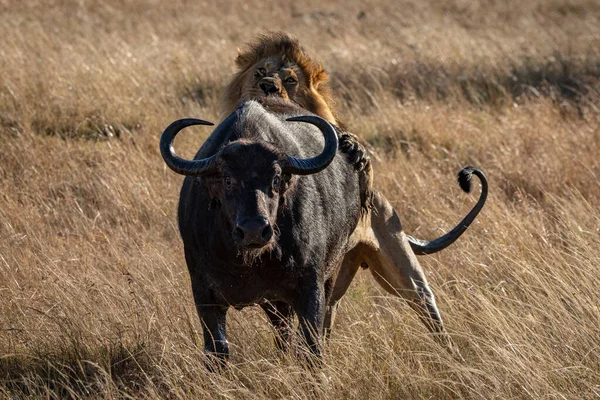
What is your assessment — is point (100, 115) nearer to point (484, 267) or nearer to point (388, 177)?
point (388, 177)

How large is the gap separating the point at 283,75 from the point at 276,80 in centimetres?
21

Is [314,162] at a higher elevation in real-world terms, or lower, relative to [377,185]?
higher

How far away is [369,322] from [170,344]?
111cm

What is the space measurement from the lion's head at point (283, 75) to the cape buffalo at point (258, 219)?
0.90 m

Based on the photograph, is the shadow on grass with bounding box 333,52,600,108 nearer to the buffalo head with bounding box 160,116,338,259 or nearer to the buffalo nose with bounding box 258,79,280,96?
the buffalo nose with bounding box 258,79,280,96

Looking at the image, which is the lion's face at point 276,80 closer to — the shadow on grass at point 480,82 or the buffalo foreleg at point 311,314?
the buffalo foreleg at point 311,314

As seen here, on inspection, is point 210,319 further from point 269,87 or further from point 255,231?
point 269,87

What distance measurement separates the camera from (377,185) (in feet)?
28.0

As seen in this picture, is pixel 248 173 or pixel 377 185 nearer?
pixel 248 173

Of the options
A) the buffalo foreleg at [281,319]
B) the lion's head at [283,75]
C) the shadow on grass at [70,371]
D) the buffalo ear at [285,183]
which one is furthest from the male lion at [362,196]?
the shadow on grass at [70,371]

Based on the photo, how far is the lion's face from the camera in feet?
19.6

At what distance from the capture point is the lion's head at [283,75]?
6.17 metres

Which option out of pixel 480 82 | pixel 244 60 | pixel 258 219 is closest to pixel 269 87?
pixel 244 60

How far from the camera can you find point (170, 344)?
5062 mm
